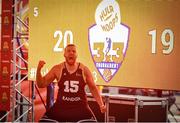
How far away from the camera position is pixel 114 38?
4.51 metres

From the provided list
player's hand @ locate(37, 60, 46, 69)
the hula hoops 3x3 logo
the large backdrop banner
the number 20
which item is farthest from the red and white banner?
the hula hoops 3x3 logo

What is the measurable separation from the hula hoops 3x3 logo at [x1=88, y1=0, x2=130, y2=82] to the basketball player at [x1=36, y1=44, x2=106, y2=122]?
25cm

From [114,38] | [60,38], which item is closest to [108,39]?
[114,38]

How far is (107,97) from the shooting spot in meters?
5.57

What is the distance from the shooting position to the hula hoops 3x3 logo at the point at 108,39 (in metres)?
4.47

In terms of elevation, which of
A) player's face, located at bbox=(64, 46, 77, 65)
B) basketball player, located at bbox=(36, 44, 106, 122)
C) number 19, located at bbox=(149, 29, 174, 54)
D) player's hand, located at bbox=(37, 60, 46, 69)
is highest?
number 19, located at bbox=(149, 29, 174, 54)

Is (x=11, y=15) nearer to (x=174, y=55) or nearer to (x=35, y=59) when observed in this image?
(x=35, y=59)

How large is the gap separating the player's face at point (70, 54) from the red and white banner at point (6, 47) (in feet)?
2.57

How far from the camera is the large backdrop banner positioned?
167 inches

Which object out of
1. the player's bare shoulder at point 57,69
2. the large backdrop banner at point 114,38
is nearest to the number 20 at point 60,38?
the large backdrop banner at point 114,38

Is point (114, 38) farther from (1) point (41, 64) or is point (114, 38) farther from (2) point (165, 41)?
(1) point (41, 64)

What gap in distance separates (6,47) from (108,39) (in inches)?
54.8

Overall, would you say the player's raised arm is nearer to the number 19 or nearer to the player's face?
the player's face

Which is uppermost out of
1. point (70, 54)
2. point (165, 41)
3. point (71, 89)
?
point (165, 41)
